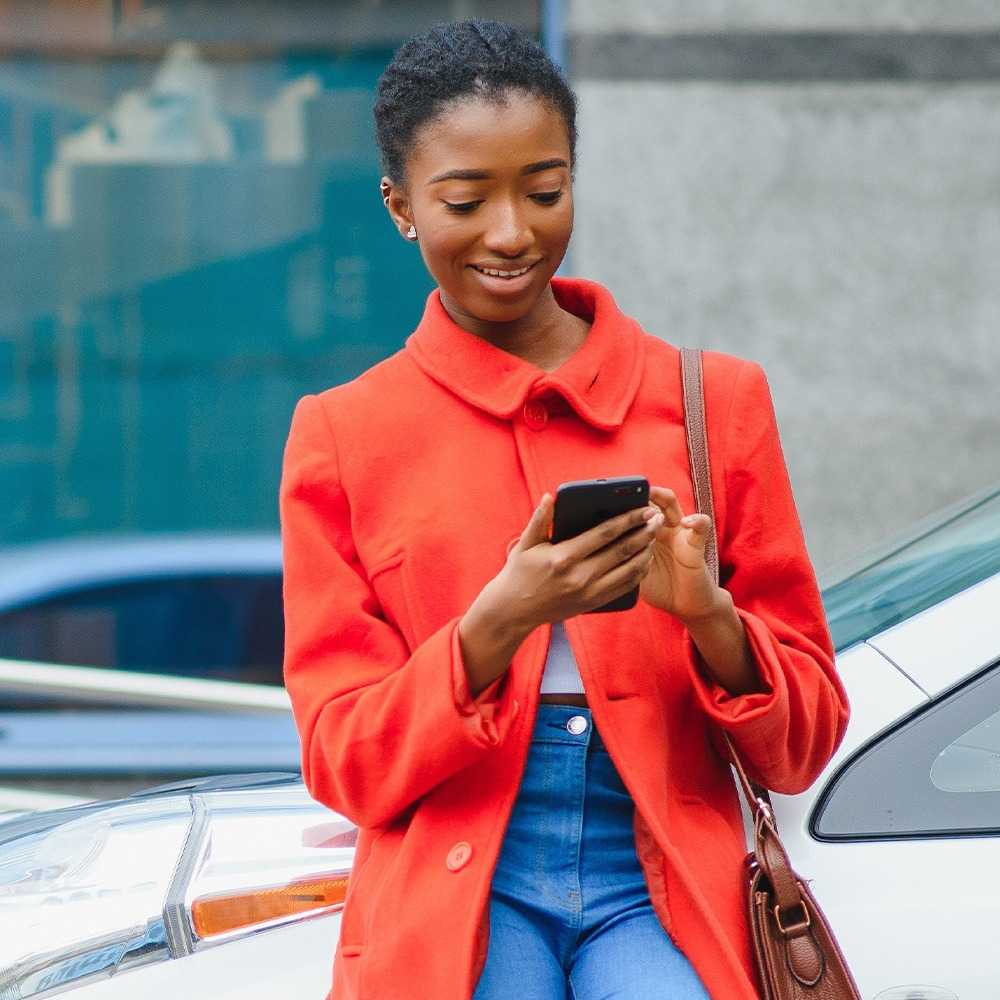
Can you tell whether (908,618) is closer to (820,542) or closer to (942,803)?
(942,803)

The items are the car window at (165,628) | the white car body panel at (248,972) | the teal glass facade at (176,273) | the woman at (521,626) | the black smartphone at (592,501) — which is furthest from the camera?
the teal glass facade at (176,273)

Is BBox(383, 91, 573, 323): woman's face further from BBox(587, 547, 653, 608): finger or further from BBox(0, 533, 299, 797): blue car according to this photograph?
BBox(0, 533, 299, 797): blue car

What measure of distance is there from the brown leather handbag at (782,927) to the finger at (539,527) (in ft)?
0.85

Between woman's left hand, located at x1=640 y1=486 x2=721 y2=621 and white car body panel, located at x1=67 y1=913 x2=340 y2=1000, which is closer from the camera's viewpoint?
woman's left hand, located at x1=640 y1=486 x2=721 y2=621

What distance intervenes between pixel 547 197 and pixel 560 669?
529mm

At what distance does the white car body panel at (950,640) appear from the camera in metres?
1.92

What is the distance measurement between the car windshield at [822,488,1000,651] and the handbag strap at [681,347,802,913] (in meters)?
0.52

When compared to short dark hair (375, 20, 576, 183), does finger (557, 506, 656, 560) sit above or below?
below

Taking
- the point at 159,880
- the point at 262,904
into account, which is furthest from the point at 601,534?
the point at 159,880

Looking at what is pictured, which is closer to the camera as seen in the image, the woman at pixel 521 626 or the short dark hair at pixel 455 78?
the woman at pixel 521 626

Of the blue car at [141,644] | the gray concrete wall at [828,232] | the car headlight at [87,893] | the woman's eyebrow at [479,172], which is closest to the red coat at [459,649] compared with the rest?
the woman's eyebrow at [479,172]

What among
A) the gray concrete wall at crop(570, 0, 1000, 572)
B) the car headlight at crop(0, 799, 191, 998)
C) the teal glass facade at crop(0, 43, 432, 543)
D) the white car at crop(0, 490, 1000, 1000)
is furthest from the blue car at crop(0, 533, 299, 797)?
the white car at crop(0, 490, 1000, 1000)

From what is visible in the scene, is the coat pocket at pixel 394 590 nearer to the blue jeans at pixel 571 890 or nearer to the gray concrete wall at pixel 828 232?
the blue jeans at pixel 571 890

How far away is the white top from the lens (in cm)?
170
